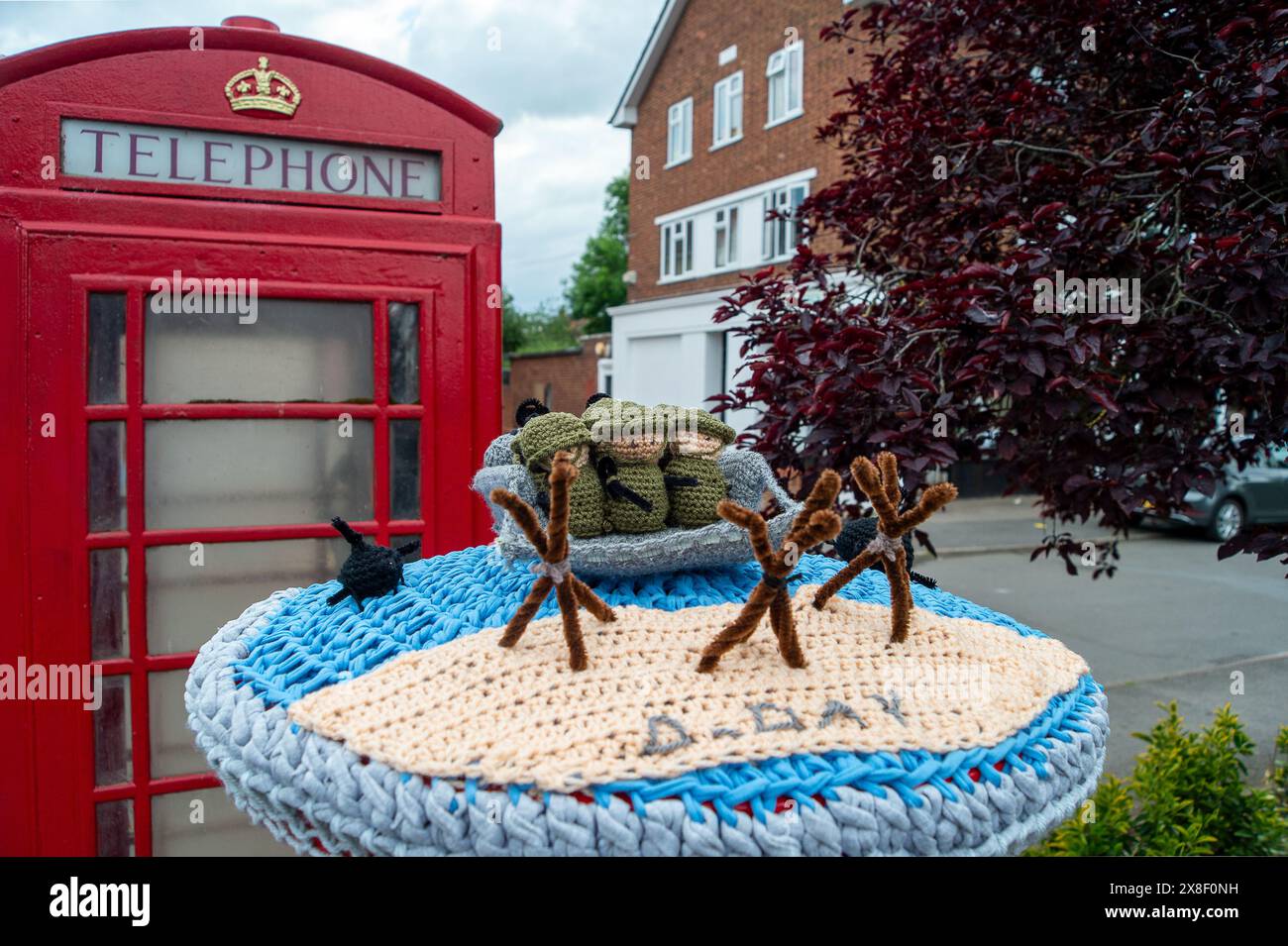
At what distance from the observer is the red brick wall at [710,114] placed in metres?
14.2

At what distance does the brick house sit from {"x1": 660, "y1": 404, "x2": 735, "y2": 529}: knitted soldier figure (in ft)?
38.8

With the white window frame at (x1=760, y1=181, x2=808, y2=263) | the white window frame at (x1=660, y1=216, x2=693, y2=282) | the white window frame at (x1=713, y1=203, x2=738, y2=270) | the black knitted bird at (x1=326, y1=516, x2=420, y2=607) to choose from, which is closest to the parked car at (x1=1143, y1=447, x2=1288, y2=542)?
the white window frame at (x1=760, y1=181, x2=808, y2=263)

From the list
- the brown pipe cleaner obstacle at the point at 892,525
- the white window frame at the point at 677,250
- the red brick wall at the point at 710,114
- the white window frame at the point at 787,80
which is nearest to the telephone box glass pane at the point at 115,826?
the brown pipe cleaner obstacle at the point at 892,525

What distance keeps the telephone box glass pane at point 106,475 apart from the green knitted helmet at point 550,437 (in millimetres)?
1441

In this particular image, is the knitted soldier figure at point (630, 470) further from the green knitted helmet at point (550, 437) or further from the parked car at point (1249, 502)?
the parked car at point (1249, 502)

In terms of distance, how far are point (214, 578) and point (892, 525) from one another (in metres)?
1.92

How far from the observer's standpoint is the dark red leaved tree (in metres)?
1.90

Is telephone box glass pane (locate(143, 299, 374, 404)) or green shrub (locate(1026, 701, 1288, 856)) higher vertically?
telephone box glass pane (locate(143, 299, 374, 404))

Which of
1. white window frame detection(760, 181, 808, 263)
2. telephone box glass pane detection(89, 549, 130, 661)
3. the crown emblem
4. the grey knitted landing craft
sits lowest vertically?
telephone box glass pane detection(89, 549, 130, 661)

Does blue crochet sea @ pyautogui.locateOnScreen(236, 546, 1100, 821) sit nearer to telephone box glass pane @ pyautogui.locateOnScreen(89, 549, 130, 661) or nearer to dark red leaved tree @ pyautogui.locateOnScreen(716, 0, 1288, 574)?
dark red leaved tree @ pyautogui.locateOnScreen(716, 0, 1288, 574)

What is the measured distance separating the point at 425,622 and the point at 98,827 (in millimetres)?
1672

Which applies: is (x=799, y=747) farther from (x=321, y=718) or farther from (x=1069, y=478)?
(x=1069, y=478)

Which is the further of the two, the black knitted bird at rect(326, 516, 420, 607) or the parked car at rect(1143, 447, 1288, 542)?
the parked car at rect(1143, 447, 1288, 542)
